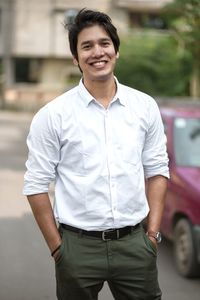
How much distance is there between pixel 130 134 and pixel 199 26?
7.71 metres

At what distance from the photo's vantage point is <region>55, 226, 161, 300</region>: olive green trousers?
260 cm

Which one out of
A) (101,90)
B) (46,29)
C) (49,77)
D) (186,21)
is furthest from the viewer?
(49,77)

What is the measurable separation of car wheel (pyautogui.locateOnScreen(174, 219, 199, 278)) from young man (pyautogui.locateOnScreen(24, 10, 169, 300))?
2527mm

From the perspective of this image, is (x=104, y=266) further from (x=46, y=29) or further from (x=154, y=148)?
(x=46, y=29)

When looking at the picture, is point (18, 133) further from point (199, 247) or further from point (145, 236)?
point (145, 236)

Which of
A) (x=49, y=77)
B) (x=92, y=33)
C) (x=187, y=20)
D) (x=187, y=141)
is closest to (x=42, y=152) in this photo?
(x=92, y=33)

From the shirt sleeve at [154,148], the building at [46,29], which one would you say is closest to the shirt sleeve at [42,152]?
the shirt sleeve at [154,148]

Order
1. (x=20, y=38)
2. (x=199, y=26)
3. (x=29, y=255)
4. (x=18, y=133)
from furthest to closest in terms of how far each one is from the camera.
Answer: (x=20, y=38) < (x=18, y=133) < (x=199, y=26) < (x=29, y=255)

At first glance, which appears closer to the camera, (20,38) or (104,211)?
(104,211)

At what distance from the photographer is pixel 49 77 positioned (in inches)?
1437

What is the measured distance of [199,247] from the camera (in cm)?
510

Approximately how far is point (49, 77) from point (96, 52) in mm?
34295

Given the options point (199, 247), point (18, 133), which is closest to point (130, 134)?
point (199, 247)

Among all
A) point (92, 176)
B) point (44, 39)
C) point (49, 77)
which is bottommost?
point (49, 77)
